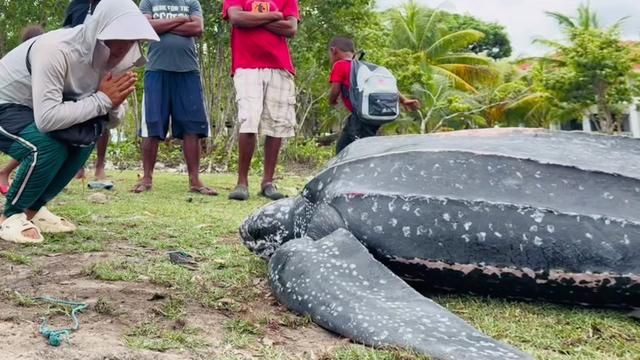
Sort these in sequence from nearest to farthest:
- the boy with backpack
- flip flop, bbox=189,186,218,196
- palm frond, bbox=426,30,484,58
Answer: flip flop, bbox=189,186,218,196, the boy with backpack, palm frond, bbox=426,30,484,58

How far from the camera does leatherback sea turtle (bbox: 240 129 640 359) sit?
1789 millimetres

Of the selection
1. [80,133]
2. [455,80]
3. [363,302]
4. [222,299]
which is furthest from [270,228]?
[455,80]

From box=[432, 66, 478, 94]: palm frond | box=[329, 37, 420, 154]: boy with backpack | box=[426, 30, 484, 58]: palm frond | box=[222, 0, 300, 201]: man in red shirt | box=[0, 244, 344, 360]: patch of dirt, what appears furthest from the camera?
box=[426, 30, 484, 58]: palm frond

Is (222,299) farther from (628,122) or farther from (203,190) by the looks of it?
(628,122)

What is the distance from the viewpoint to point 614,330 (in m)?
1.73

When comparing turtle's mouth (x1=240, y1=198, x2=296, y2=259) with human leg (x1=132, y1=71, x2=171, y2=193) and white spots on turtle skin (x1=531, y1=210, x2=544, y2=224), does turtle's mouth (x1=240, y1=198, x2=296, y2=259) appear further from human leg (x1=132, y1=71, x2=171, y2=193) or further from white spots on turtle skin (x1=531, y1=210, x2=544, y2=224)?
human leg (x1=132, y1=71, x2=171, y2=193)

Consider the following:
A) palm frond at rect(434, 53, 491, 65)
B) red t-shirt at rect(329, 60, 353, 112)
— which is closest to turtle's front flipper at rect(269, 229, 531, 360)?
red t-shirt at rect(329, 60, 353, 112)

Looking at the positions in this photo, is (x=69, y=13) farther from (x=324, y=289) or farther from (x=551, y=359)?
(x=551, y=359)

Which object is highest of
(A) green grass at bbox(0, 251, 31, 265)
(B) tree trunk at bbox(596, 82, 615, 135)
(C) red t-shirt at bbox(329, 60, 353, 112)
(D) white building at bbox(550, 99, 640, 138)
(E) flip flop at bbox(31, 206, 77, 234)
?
(C) red t-shirt at bbox(329, 60, 353, 112)

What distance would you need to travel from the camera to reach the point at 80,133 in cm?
254

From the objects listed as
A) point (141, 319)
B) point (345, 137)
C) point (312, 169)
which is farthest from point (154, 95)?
point (312, 169)

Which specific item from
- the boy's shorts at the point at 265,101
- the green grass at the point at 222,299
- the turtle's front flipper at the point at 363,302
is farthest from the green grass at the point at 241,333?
the boy's shorts at the point at 265,101

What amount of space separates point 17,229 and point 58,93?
557 millimetres

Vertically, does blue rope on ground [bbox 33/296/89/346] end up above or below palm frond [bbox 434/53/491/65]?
below
